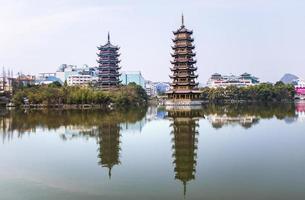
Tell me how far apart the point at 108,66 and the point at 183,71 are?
1849 centimetres

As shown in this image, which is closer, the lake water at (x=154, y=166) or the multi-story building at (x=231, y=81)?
the lake water at (x=154, y=166)

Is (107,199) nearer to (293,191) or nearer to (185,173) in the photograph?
(185,173)

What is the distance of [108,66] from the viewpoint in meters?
72.3

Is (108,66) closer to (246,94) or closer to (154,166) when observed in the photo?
(246,94)

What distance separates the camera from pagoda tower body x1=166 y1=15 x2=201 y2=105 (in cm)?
5769

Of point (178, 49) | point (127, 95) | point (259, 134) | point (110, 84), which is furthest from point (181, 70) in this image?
point (259, 134)

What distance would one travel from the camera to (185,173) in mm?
12305

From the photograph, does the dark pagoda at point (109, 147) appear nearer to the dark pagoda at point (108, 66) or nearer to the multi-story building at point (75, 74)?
the dark pagoda at point (108, 66)

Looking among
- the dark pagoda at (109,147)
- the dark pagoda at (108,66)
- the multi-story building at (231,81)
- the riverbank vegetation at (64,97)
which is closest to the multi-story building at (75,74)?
the multi-story building at (231,81)

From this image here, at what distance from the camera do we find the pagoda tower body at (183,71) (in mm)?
57688

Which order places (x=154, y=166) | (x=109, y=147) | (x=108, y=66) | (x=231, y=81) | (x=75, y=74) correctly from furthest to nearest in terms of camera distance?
(x=75, y=74) < (x=231, y=81) < (x=108, y=66) < (x=109, y=147) < (x=154, y=166)

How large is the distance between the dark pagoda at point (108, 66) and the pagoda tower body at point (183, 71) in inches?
622

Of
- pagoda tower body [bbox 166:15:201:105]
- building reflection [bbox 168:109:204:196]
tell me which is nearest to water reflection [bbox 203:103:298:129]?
building reflection [bbox 168:109:204:196]

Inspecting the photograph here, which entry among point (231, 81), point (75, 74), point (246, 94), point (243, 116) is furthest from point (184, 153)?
point (75, 74)
